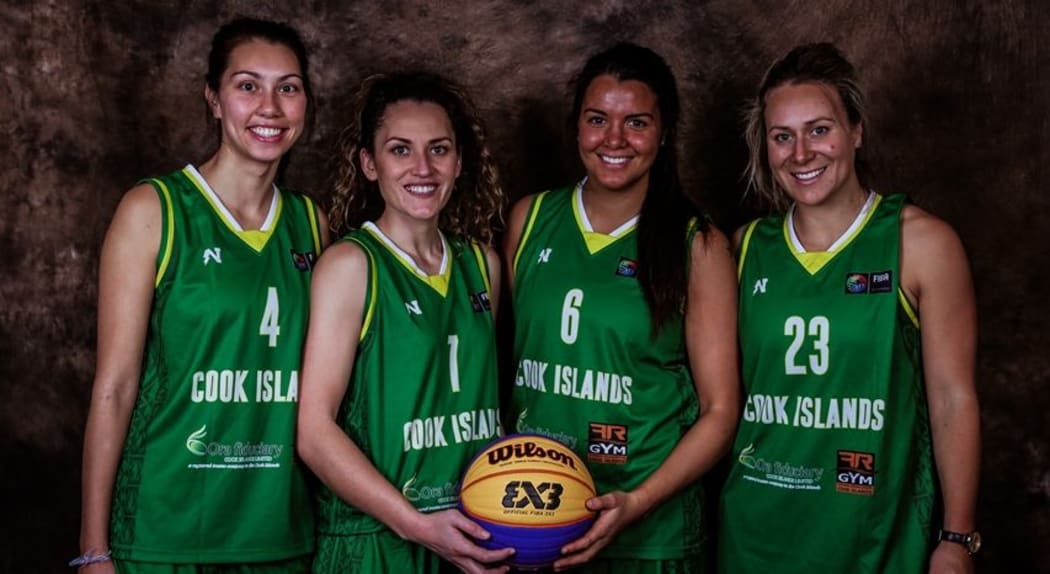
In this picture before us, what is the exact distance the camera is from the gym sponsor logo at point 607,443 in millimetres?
3105

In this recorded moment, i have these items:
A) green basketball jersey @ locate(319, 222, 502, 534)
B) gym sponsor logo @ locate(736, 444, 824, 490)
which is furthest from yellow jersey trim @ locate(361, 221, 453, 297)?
gym sponsor logo @ locate(736, 444, 824, 490)

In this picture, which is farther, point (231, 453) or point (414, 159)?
point (414, 159)

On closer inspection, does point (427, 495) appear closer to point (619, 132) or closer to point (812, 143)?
point (619, 132)

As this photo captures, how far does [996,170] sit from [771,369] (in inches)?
57.7

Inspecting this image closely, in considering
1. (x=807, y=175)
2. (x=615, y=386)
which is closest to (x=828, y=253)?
(x=807, y=175)

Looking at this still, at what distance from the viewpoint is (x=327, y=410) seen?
2.88m

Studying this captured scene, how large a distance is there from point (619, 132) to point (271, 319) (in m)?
1.14

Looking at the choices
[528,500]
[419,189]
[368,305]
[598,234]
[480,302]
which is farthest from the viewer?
[598,234]

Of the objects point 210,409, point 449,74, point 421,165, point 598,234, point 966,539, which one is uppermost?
point 449,74

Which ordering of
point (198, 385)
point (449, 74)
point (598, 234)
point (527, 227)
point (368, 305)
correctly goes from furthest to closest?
1. point (449, 74)
2. point (527, 227)
3. point (598, 234)
4. point (368, 305)
5. point (198, 385)

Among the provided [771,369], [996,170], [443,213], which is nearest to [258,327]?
→ [443,213]

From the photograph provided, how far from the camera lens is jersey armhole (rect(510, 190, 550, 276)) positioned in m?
3.41

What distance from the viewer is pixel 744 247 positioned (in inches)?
131

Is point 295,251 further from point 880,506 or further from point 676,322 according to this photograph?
point 880,506
